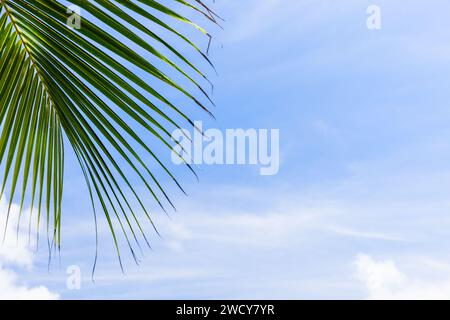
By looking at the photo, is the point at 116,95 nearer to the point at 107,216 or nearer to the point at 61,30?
the point at 61,30

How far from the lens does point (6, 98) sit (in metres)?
1.52

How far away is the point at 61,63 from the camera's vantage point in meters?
1.43

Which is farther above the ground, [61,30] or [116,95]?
[61,30]

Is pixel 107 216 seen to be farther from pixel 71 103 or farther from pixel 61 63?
pixel 61 63
